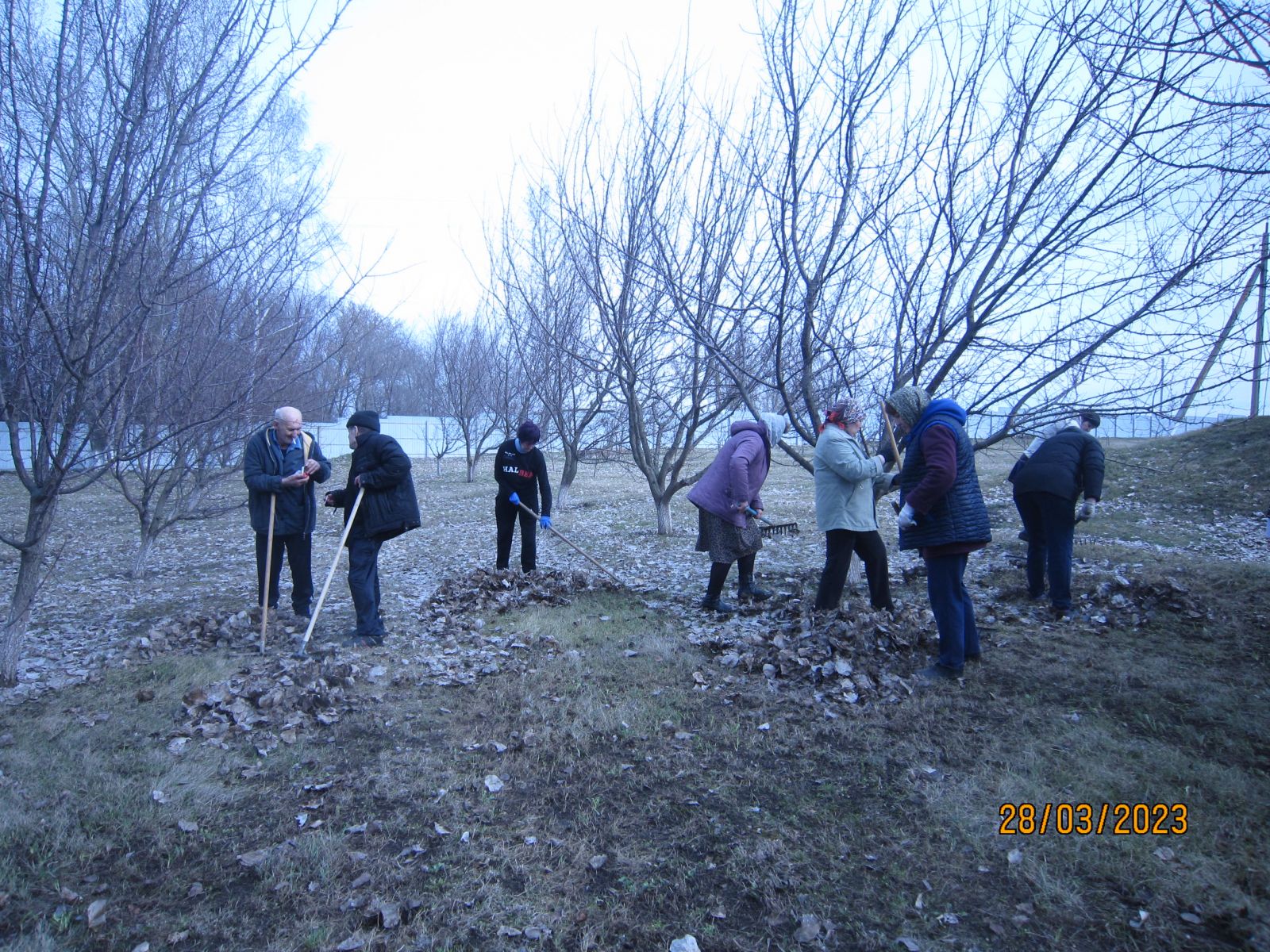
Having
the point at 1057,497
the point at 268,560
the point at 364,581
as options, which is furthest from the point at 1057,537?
the point at 268,560

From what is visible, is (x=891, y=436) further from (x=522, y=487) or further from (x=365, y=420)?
(x=365, y=420)

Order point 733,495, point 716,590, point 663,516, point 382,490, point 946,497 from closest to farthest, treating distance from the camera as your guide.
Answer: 1. point 946,497
2. point 382,490
3. point 733,495
4. point 716,590
5. point 663,516

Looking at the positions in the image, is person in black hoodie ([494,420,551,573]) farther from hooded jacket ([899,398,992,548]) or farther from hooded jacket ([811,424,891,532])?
hooded jacket ([899,398,992,548])

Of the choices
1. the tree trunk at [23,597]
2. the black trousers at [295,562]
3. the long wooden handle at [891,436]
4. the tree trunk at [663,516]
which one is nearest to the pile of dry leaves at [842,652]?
the long wooden handle at [891,436]

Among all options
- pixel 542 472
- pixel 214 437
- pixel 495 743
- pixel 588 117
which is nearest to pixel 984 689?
pixel 495 743

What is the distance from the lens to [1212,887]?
2.55 m

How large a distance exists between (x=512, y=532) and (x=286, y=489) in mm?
2454

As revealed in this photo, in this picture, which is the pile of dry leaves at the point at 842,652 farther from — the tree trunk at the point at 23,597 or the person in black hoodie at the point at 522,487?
the tree trunk at the point at 23,597

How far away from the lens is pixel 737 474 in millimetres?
5996

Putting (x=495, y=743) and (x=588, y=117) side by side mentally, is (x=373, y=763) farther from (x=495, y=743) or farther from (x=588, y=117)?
(x=588, y=117)

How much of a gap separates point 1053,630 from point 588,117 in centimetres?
648

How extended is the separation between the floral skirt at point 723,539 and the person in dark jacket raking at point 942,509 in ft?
6.03
